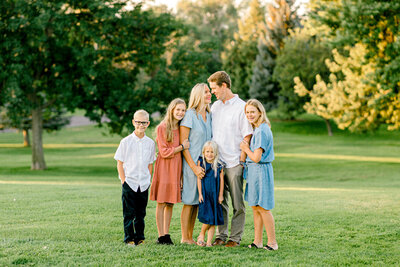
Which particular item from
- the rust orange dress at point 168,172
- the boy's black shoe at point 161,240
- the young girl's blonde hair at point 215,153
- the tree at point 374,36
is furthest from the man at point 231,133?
the tree at point 374,36

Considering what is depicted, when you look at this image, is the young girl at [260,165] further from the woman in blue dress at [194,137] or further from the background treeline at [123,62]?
the background treeline at [123,62]

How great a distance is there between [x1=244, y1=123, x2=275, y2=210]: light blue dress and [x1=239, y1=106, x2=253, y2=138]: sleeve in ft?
0.33

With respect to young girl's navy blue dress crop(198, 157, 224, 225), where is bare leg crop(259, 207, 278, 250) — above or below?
below

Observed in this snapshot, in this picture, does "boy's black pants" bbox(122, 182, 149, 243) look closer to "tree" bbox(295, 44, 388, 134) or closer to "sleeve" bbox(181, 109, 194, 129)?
"sleeve" bbox(181, 109, 194, 129)

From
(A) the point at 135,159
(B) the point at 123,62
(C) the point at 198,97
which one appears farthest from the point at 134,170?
(B) the point at 123,62

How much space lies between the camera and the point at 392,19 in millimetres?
16422

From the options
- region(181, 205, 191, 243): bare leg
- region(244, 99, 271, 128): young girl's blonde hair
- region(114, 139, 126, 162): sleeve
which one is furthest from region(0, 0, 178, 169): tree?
region(244, 99, 271, 128): young girl's blonde hair

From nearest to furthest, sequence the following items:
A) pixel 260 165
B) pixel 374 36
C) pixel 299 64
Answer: pixel 260 165
pixel 374 36
pixel 299 64

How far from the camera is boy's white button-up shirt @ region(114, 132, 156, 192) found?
6344 mm

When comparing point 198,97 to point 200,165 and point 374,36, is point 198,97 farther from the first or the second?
point 374,36

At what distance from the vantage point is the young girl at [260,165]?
6.16m

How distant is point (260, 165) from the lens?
246 inches

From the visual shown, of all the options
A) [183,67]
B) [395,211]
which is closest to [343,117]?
[183,67]

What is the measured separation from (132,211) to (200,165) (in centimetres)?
108
